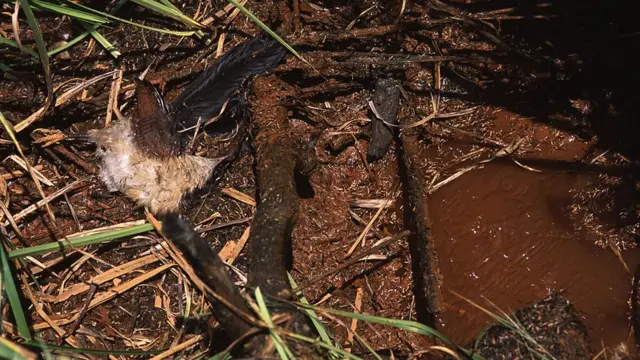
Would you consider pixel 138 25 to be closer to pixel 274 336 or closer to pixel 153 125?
pixel 153 125

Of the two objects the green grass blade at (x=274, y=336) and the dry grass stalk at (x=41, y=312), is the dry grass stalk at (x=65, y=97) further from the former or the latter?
the green grass blade at (x=274, y=336)

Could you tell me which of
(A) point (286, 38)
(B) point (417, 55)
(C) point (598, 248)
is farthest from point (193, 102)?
(C) point (598, 248)

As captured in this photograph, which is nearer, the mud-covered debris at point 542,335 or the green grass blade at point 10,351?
the green grass blade at point 10,351

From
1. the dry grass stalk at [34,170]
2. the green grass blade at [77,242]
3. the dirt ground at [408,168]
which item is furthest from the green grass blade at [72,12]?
the green grass blade at [77,242]

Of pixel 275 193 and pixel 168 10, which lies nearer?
pixel 275 193

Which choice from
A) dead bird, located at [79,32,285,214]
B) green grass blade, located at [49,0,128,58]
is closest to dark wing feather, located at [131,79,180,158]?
dead bird, located at [79,32,285,214]

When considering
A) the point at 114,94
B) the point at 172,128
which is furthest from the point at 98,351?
the point at 114,94

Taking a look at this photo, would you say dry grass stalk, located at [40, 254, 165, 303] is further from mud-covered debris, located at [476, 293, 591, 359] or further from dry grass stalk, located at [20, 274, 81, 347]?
mud-covered debris, located at [476, 293, 591, 359]
